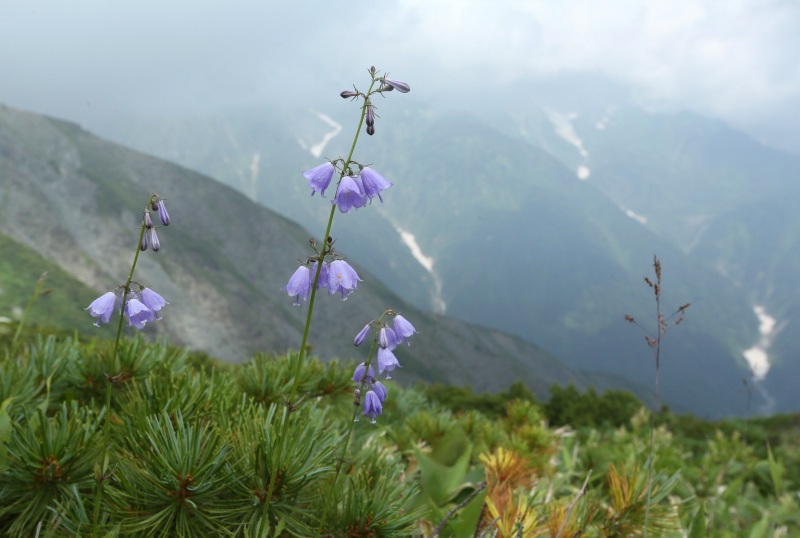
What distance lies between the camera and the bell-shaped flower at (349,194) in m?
1.93

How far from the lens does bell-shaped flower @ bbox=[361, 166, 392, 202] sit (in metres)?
2.06

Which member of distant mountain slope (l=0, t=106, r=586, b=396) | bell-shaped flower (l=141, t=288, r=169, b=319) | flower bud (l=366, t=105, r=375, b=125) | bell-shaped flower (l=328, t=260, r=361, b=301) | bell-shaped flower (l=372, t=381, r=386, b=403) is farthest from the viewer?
distant mountain slope (l=0, t=106, r=586, b=396)

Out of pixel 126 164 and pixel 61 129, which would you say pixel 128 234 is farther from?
pixel 61 129

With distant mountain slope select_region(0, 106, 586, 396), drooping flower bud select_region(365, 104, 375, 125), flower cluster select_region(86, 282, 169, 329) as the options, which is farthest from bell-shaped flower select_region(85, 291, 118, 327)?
distant mountain slope select_region(0, 106, 586, 396)

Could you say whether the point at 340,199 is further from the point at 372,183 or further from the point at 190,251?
the point at 190,251

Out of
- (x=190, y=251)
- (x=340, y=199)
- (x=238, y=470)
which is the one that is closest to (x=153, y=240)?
(x=340, y=199)

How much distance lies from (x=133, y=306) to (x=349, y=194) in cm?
103

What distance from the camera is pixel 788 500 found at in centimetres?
507

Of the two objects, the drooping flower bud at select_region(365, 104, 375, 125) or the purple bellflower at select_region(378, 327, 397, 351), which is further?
the purple bellflower at select_region(378, 327, 397, 351)

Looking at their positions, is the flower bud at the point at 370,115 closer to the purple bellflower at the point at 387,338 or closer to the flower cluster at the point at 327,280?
the flower cluster at the point at 327,280

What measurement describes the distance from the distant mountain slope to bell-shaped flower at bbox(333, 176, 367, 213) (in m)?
102

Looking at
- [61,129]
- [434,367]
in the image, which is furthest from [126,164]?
[434,367]

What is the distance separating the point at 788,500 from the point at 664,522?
3083mm

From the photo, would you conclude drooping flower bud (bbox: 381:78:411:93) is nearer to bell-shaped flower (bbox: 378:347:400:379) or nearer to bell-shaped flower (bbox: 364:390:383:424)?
bell-shaped flower (bbox: 378:347:400:379)
